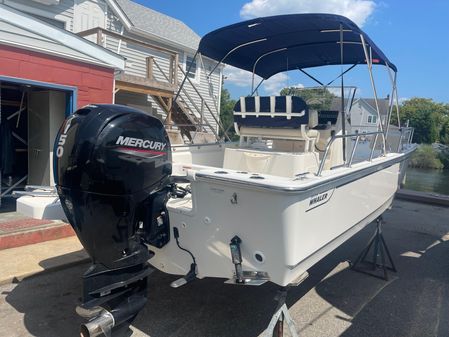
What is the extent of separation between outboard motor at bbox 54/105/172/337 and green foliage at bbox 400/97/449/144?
185 feet

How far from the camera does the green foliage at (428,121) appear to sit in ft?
Result: 184

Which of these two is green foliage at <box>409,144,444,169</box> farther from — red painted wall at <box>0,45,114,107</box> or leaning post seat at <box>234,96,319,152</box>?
leaning post seat at <box>234,96,319,152</box>

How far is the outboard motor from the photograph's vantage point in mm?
2389

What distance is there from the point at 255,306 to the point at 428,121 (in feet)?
201

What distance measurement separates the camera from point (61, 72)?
5.71m

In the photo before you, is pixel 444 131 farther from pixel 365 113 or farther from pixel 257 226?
pixel 257 226

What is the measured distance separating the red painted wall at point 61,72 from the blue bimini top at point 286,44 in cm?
226

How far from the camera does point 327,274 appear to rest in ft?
14.8

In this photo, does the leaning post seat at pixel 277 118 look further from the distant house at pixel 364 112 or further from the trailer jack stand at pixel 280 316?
the trailer jack stand at pixel 280 316

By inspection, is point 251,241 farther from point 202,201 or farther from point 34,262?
point 34,262

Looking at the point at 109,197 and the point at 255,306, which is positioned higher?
the point at 109,197

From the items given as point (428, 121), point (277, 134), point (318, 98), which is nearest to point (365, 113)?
point (318, 98)

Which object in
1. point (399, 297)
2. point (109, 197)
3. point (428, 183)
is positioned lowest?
point (428, 183)

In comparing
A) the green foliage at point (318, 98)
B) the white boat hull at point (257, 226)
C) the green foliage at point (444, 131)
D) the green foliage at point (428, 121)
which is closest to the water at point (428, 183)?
the green foliage at point (318, 98)
